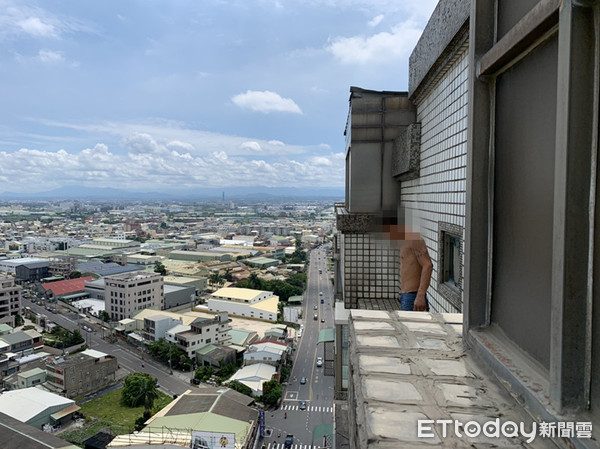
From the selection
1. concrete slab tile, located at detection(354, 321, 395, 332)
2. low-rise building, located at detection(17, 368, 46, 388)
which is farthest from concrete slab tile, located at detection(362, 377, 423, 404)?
low-rise building, located at detection(17, 368, 46, 388)

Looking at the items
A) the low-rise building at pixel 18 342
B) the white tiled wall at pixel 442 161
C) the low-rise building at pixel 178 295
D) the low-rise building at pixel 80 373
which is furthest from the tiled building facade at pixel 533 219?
the low-rise building at pixel 178 295

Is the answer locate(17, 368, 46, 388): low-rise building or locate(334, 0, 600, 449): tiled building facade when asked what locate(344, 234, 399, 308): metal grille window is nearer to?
locate(334, 0, 600, 449): tiled building facade

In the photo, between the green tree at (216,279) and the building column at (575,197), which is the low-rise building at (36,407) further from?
the green tree at (216,279)

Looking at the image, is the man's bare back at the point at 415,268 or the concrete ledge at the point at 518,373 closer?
the concrete ledge at the point at 518,373

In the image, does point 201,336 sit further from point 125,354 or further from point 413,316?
point 413,316

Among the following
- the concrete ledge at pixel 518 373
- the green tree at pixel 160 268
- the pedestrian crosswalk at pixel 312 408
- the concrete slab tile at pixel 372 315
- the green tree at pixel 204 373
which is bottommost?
the pedestrian crosswalk at pixel 312 408

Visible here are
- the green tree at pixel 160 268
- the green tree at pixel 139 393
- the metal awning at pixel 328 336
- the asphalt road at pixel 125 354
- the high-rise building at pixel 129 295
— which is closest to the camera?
the metal awning at pixel 328 336

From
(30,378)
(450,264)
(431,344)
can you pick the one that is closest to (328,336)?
(450,264)
